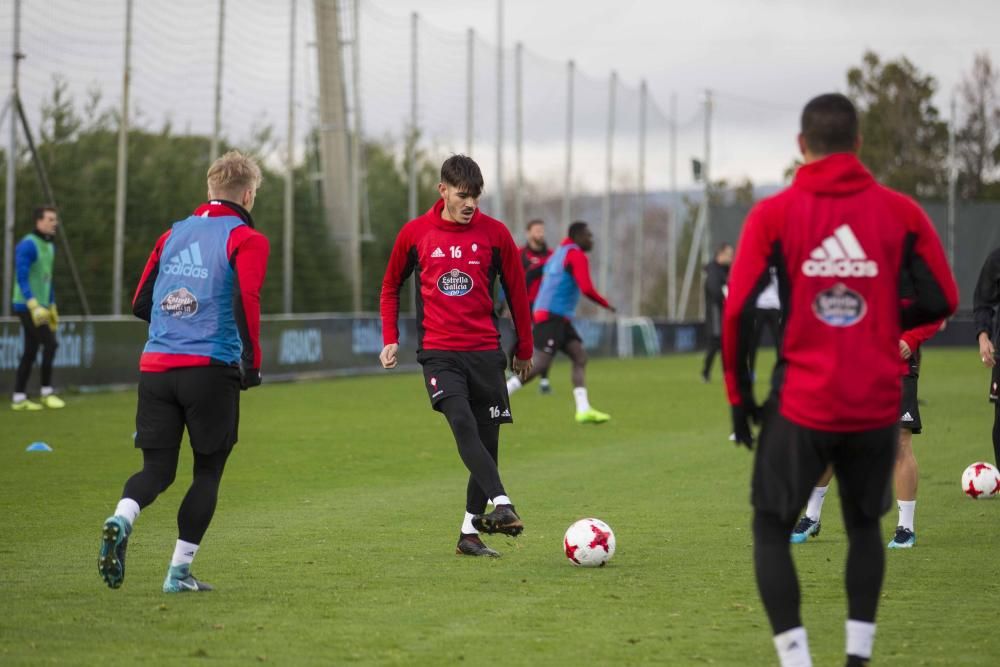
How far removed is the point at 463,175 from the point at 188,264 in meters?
1.67

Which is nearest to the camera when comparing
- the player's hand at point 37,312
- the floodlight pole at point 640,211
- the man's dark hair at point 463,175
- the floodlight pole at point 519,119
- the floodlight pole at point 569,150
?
the man's dark hair at point 463,175

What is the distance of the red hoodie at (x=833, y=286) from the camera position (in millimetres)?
4871

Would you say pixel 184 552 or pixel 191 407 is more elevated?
pixel 191 407

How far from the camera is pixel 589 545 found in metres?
7.59

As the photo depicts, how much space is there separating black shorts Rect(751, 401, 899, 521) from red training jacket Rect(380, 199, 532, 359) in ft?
10.3

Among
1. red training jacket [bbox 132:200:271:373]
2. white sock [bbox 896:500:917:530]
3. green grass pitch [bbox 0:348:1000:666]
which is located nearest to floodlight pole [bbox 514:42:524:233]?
green grass pitch [bbox 0:348:1000:666]

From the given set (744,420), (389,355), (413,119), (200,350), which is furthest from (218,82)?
(744,420)

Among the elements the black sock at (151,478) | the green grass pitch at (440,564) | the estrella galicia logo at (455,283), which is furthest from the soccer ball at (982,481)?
the black sock at (151,478)

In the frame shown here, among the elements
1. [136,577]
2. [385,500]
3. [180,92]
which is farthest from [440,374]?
[180,92]

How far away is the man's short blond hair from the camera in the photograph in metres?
6.81

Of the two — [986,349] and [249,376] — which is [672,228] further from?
[249,376]

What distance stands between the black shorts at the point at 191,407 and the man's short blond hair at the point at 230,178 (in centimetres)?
78

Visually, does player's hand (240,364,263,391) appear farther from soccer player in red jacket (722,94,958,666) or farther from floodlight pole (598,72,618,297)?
floodlight pole (598,72,618,297)

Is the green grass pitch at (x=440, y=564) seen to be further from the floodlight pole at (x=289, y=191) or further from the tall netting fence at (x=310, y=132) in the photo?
the floodlight pole at (x=289, y=191)
